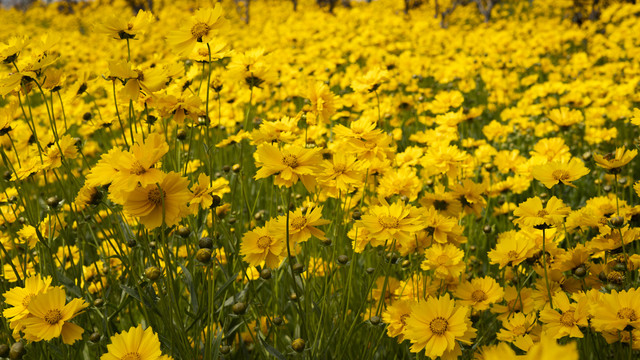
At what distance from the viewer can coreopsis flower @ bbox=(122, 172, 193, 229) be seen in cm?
77

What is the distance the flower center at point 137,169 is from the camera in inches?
29.4

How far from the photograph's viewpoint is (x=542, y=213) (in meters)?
1.06

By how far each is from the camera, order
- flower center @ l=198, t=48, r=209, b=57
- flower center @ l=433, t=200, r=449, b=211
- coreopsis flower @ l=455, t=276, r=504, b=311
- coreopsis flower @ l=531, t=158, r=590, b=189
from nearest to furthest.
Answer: coreopsis flower @ l=455, t=276, r=504, b=311 → coreopsis flower @ l=531, t=158, r=590, b=189 → flower center @ l=433, t=200, r=449, b=211 → flower center @ l=198, t=48, r=209, b=57

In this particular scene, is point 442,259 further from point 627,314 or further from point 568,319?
point 627,314

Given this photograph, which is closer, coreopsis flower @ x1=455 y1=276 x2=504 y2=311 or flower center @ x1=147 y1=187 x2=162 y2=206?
flower center @ x1=147 y1=187 x2=162 y2=206

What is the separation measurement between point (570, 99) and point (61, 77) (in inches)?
109

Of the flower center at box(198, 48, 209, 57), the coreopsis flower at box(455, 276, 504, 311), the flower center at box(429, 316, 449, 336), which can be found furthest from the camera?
the flower center at box(198, 48, 209, 57)

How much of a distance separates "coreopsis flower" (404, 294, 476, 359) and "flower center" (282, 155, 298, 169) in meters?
0.34

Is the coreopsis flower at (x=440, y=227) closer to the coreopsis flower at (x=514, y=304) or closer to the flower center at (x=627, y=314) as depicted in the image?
the coreopsis flower at (x=514, y=304)

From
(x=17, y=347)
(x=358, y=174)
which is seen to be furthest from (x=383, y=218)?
(x=17, y=347)

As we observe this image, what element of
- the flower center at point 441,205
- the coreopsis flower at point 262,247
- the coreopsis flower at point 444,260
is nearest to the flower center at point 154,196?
the coreopsis flower at point 262,247

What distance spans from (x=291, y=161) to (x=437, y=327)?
397 mm

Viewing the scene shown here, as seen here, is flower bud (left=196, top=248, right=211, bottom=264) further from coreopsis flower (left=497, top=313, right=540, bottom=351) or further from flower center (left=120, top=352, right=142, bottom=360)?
coreopsis flower (left=497, top=313, right=540, bottom=351)

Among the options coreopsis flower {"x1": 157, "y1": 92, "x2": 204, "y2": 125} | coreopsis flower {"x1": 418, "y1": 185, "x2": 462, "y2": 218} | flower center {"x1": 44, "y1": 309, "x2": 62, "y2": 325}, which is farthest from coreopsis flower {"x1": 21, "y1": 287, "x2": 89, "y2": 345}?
coreopsis flower {"x1": 418, "y1": 185, "x2": 462, "y2": 218}
